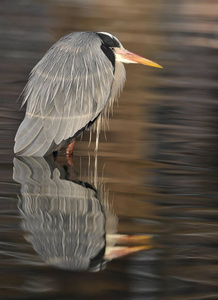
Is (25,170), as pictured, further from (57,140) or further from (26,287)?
(26,287)

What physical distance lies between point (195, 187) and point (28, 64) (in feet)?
21.8

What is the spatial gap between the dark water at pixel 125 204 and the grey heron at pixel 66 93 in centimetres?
19

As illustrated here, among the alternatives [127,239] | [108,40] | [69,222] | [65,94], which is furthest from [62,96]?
[127,239]

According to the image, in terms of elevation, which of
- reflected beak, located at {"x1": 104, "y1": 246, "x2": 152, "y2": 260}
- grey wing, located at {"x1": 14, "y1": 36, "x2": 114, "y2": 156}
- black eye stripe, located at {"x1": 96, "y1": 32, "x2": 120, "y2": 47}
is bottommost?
reflected beak, located at {"x1": 104, "y1": 246, "x2": 152, "y2": 260}

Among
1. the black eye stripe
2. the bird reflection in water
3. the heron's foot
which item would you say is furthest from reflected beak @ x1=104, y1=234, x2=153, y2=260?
the black eye stripe

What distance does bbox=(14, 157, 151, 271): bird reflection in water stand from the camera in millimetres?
4633

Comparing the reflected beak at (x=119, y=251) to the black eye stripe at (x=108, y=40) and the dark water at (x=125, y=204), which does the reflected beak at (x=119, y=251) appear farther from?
the black eye stripe at (x=108, y=40)

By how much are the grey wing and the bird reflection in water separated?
435 millimetres

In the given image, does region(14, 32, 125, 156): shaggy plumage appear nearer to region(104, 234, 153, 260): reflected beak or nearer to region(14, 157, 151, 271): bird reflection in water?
region(14, 157, 151, 271): bird reflection in water

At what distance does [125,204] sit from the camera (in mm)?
5727

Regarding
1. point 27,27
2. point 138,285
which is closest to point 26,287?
point 138,285

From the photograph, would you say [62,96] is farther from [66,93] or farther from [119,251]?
[119,251]

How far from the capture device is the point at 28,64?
1261 centimetres

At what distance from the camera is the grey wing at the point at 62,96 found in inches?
276
